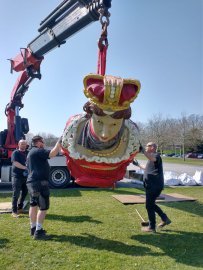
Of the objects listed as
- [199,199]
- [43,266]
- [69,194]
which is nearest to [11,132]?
[69,194]

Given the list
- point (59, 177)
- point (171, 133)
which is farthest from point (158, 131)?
point (59, 177)

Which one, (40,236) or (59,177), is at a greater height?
(59,177)

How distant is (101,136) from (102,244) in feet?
→ 7.29

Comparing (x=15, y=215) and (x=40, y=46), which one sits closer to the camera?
(x=15, y=215)

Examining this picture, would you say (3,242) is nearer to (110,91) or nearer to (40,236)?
(40,236)

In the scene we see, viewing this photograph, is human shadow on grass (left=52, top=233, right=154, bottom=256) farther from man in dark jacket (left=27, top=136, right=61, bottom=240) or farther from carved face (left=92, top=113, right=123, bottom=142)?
carved face (left=92, top=113, right=123, bottom=142)

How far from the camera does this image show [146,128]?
33.7 meters

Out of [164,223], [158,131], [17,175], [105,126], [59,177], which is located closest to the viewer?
[105,126]

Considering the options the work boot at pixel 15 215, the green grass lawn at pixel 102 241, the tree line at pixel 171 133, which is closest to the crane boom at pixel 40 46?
the green grass lawn at pixel 102 241

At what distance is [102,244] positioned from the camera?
3.57 m

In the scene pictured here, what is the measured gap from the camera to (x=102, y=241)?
368 cm

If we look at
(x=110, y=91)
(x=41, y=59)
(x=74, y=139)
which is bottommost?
(x=74, y=139)

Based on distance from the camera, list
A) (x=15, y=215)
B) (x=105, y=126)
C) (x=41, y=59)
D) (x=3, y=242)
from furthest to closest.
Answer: (x=41, y=59)
(x=15, y=215)
(x=3, y=242)
(x=105, y=126)

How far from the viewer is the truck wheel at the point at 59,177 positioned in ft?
27.4
